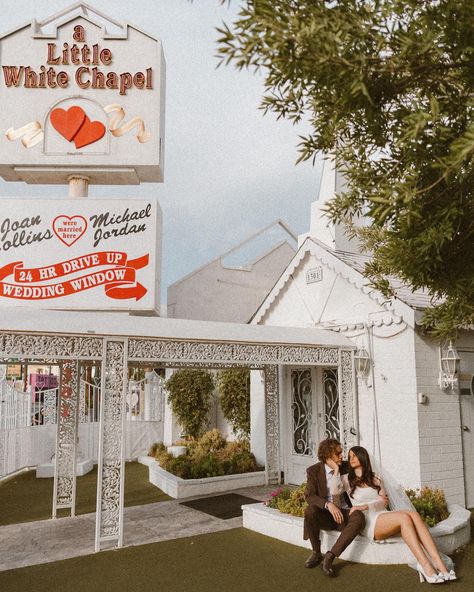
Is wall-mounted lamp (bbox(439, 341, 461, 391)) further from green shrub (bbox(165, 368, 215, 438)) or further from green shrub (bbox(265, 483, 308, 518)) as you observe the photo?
green shrub (bbox(165, 368, 215, 438))

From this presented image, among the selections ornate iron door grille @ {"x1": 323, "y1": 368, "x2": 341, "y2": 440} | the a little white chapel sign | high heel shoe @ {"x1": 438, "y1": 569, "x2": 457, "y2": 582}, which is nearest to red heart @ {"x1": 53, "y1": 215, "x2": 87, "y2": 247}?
the a little white chapel sign

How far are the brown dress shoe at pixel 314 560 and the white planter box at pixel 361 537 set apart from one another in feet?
1.15

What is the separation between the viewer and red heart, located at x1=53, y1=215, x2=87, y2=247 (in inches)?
405

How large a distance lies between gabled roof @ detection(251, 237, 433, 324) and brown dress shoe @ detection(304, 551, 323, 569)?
3920mm

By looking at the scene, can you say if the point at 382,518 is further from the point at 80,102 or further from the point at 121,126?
the point at 80,102

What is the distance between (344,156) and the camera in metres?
5.91

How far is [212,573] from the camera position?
6.33 m

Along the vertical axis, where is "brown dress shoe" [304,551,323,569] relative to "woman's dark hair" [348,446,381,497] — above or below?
below

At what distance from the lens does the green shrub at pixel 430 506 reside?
725cm

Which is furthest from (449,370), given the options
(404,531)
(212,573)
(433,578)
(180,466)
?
(180,466)

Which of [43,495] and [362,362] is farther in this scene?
[43,495]

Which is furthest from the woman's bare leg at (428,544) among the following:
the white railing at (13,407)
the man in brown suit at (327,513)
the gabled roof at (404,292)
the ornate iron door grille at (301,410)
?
the white railing at (13,407)

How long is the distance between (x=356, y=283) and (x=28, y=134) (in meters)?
7.22

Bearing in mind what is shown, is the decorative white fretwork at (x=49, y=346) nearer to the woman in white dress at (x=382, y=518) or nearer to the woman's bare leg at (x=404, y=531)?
the woman in white dress at (x=382, y=518)
